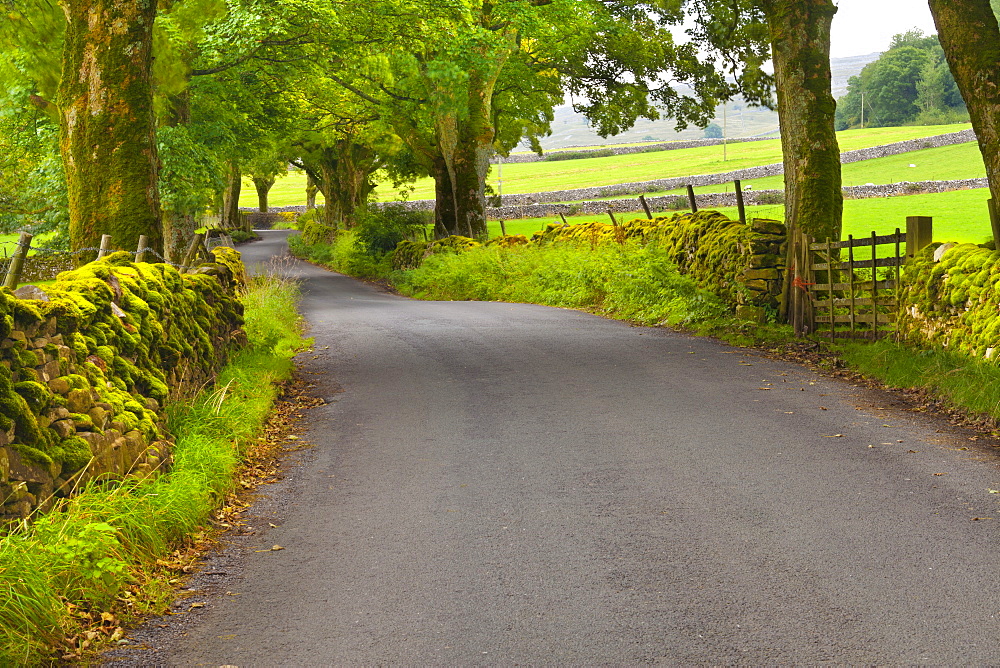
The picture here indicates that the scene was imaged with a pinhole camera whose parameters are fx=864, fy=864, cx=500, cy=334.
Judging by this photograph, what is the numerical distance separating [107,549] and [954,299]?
9.03 m

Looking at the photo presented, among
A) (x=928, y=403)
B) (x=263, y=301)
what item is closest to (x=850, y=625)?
(x=928, y=403)

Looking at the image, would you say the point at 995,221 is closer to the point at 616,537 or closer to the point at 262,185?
the point at 616,537

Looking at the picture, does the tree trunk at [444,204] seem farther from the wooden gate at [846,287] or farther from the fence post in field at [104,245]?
the fence post in field at [104,245]

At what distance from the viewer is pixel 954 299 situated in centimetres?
983

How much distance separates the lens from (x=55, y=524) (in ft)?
15.9

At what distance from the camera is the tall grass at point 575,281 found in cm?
1689

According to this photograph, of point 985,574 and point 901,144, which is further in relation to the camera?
point 901,144

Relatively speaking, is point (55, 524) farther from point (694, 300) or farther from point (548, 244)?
point (548, 244)

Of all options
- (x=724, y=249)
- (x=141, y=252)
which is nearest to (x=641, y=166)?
(x=724, y=249)

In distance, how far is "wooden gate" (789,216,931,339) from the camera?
38.1ft

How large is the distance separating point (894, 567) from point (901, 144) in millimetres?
73437

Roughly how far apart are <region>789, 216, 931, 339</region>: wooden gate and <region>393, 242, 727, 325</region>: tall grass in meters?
2.14

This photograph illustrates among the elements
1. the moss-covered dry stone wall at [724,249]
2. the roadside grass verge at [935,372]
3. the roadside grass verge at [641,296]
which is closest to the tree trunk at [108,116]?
the roadside grass verge at [641,296]

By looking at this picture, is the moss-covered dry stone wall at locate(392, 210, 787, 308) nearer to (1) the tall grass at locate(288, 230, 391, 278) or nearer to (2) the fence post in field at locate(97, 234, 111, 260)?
(2) the fence post in field at locate(97, 234, 111, 260)
